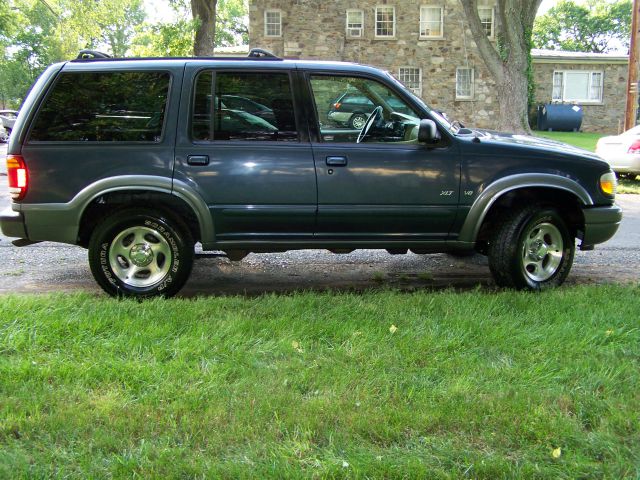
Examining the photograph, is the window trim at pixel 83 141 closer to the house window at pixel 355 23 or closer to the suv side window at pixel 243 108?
the suv side window at pixel 243 108

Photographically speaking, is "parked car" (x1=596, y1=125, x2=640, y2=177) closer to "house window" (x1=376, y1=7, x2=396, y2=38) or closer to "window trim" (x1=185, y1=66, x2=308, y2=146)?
"window trim" (x1=185, y1=66, x2=308, y2=146)

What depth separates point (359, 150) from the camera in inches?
205

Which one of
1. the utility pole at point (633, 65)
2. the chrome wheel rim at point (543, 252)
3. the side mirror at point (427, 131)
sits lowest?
the chrome wheel rim at point (543, 252)

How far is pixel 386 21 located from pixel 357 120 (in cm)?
2656

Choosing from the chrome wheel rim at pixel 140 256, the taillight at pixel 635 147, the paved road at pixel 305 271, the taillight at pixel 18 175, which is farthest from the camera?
the taillight at pixel 635 147

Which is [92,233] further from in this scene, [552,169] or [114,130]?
[552,169]

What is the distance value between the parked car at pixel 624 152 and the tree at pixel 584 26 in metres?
46.8

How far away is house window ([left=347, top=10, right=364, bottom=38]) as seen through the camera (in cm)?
2972

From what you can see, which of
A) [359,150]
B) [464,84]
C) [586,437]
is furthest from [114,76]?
[464,84]

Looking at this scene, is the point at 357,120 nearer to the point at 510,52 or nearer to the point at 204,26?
the point at 510,52

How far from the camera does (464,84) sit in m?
30.7

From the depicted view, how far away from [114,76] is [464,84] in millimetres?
27694

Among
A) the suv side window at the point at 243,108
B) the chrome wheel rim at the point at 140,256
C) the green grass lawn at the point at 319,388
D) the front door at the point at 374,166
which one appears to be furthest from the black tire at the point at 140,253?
the front door at the point at 374,166

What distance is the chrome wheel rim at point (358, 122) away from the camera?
17.5 feet
